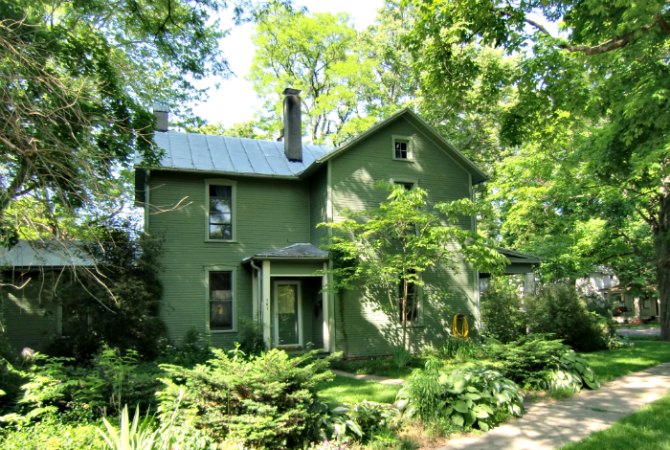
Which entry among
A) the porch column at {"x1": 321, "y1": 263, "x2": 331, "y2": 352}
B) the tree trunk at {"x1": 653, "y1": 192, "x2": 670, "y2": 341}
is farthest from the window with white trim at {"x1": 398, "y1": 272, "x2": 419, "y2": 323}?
the tree trunk at {"x1": 653, "y1": 192, "x2": 670, "y2": 341}

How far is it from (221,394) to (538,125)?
8539mm

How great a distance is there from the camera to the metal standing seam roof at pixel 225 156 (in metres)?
14.8

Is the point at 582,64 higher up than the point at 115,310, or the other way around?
the point at 582,64

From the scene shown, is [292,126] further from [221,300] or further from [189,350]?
[189,350]

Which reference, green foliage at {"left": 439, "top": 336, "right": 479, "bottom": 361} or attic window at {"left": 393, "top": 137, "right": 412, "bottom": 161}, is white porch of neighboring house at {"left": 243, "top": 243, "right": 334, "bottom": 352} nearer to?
green foliage at {"left": 439, "top": 336, "right": 479, "bottom": 361}

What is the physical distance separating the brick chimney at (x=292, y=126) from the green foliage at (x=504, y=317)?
8474 millimetres

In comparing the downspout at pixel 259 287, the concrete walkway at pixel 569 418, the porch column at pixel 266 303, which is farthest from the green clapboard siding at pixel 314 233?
the concrete walkway at pixel 569 418

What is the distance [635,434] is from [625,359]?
24.6ft

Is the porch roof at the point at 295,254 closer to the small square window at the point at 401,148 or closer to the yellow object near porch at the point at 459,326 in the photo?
the small square window at the point at 401,148

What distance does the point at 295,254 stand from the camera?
13.9m

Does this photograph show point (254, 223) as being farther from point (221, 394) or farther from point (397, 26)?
point (397, 26)

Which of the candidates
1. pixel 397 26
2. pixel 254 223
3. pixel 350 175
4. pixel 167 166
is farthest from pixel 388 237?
pixel 397 26

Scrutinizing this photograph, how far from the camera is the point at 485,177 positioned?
16.8 meters

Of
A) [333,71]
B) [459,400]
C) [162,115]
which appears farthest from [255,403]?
[333,71]
